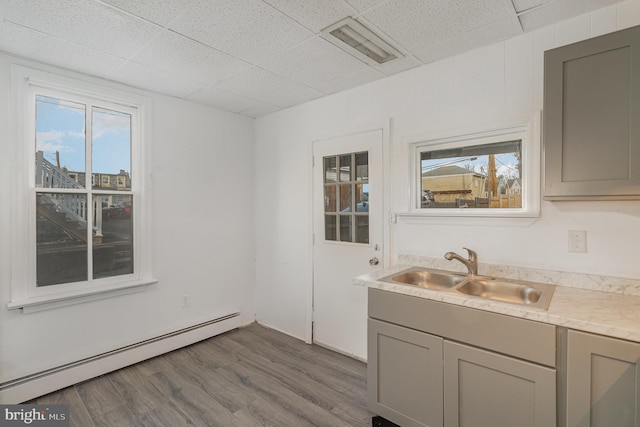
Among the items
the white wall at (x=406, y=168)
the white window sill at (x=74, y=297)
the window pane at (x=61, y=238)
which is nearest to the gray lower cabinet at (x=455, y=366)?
the white wall at (x=406, y=168)

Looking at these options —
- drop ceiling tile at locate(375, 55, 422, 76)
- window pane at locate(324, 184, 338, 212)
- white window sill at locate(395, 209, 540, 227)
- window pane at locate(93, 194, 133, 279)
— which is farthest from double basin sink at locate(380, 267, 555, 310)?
window pane at locate(93, 194, 133, 279)

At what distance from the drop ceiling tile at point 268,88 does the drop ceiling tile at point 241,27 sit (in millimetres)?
394

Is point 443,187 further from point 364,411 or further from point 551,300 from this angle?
point 364,411

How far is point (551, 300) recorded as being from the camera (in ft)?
5.32

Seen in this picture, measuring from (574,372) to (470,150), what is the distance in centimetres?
151

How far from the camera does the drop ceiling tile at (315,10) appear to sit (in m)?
1.68

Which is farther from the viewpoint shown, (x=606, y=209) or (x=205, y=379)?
(x=205, y=379)

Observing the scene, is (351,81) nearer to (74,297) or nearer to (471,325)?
(471,325)

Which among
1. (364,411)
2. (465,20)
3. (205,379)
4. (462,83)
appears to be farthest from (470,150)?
(205,379)

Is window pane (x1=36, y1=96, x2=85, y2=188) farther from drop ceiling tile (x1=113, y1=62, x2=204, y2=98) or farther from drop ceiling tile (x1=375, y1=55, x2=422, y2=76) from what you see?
drop ceiling tile (x1=375, y1=55, x2=422, y2=76)

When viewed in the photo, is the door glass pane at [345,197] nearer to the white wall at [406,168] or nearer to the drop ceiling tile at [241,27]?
the white wall at [406,168]

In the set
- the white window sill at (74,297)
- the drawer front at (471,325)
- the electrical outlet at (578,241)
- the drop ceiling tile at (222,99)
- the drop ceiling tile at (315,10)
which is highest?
the drop ceiling tile at (222,99)

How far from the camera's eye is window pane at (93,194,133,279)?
269 centimetres

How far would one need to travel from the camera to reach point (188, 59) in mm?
2318
